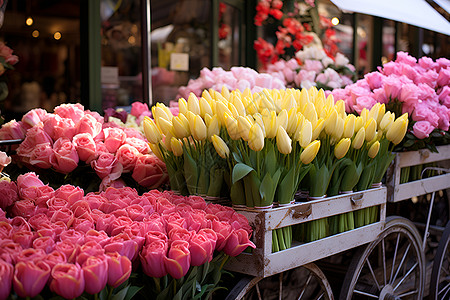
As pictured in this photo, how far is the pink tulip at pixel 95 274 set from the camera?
1007mm

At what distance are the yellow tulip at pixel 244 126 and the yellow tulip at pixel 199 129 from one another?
12cm

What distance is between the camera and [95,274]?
1010 mm

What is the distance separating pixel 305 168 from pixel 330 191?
205 millimetres

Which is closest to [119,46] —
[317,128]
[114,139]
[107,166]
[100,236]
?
[114,139]

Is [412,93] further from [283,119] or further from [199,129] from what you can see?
[199,129]

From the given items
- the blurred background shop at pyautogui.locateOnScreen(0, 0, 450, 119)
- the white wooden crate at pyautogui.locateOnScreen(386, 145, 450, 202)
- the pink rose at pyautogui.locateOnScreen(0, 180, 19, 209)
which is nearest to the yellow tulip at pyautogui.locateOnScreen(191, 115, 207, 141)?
the pink rose at pyautogui.locateOnScreen(0, 180, 19, 209)

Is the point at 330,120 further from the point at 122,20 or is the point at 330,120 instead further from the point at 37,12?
the point at 37,12

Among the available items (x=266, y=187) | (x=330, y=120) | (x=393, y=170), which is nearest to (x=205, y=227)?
(x=266, y=187)

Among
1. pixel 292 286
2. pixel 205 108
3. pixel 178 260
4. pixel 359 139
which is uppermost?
pixel 205 108

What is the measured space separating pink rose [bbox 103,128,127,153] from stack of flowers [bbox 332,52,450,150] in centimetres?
97

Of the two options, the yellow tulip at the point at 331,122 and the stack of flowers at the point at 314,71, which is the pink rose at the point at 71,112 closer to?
the yellow tulip at the point at 331,122

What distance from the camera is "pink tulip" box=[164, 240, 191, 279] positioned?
1144 millimetres

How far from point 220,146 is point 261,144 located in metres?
0.13

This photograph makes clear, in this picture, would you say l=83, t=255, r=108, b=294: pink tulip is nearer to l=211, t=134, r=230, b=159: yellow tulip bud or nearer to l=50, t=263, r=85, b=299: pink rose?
l=50, t=263, r=85, b=299: pink rose
